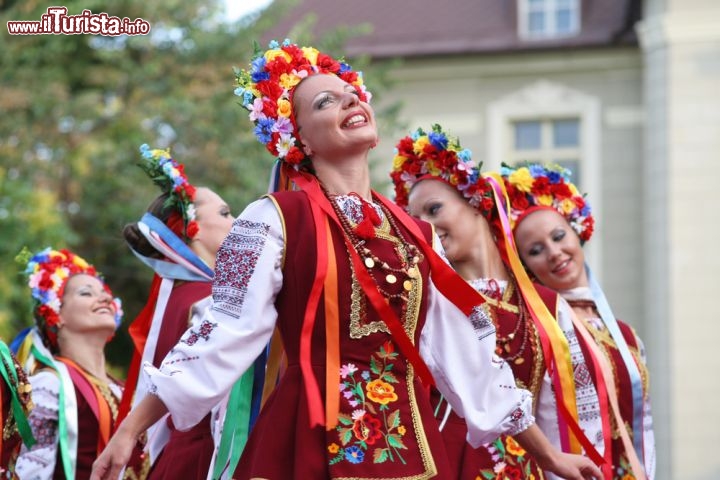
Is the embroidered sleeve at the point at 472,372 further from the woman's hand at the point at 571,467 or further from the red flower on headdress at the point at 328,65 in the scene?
the red flower on headdress at the point at 328,65

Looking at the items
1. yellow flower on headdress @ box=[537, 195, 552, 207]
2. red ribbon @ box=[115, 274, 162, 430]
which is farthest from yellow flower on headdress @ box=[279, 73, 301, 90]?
yellow flower on headdress @ box=[537, 195, 552, 207]

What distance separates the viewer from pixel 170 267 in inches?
233

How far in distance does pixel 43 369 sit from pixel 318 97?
2.72 meters

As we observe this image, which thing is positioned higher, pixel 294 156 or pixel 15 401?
pixel 294 156

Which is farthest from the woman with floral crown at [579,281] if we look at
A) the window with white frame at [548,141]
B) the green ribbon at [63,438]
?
the window with white frame at [548,141]

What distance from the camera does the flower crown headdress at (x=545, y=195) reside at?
6289mm

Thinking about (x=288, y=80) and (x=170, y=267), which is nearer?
(x=288, y=80)

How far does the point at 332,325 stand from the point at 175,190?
2234 mm

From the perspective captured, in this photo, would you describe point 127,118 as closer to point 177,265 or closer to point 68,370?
point 68,370

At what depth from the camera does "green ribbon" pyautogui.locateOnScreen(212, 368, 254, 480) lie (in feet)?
13.6

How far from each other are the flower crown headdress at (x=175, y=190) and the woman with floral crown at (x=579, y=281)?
1.36 metres

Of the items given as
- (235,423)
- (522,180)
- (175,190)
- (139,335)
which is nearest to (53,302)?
(139,335)

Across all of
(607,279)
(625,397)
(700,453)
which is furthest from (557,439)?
(607,279)

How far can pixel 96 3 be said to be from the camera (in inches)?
623
